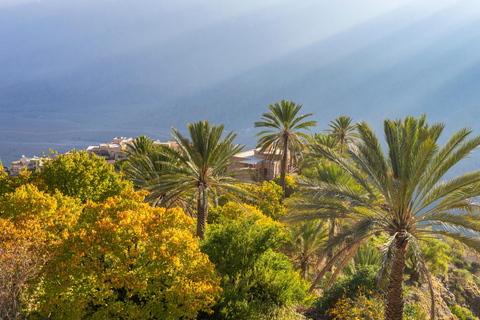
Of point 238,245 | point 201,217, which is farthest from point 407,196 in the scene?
point 201,217

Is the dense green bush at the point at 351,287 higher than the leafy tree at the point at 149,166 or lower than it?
lower

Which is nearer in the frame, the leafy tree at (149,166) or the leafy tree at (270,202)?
the leafy tree at (149,166)

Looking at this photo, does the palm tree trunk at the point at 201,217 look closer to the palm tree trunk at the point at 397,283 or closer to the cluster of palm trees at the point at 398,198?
the cluster of palm trees at the point at 398,198

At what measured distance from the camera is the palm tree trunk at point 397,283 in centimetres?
1029

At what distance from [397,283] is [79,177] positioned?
14.3m

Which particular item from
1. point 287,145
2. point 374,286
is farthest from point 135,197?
point 287,145

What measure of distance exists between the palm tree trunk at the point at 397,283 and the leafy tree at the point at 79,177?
41.7 ft

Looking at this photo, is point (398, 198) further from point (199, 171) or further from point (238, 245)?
point (199, 171)

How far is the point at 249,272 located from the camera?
43.6ft

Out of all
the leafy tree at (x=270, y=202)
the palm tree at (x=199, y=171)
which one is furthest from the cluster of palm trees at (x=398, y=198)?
the leafy tree at (x=270, y=202)

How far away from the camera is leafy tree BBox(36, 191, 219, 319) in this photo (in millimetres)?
9867

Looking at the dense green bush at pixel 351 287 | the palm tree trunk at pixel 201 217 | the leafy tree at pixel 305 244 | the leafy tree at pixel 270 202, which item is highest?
the leafy tree at pixel 270 202

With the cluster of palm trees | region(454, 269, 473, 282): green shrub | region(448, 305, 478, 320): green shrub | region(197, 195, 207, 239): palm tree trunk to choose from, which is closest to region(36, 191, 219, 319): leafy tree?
the cluster of palm trees

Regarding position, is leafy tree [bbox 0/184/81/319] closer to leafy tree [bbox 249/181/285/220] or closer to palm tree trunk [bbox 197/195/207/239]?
palm tree trunk [bbox 197/195/207/239]
